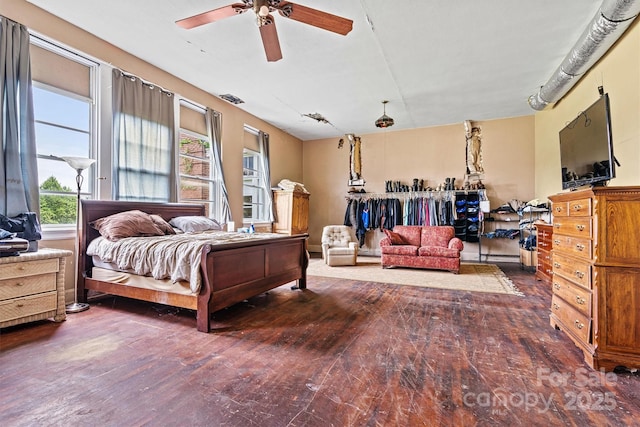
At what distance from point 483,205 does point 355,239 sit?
10.3 feet

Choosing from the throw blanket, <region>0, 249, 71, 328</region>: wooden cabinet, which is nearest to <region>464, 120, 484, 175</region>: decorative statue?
the throw blanket

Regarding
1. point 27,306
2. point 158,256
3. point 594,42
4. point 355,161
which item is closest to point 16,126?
point 27,306

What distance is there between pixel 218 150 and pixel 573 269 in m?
5.16

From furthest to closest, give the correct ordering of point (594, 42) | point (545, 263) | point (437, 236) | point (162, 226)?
point (437, 236)
point (545, 263)
point (162, 226)
point (594, 42)

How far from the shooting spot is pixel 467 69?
14.3 ft

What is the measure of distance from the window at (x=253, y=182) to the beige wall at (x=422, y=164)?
75.7 inches

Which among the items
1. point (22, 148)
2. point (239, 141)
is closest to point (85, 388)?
point (22, 148)

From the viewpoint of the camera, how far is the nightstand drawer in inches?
95.6

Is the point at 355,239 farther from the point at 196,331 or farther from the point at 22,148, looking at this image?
the point at 22,148

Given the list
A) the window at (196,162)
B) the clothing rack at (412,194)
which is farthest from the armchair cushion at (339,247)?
the window at (196,162)

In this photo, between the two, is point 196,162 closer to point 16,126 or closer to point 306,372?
point 16,126

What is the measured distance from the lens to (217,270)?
268 cm

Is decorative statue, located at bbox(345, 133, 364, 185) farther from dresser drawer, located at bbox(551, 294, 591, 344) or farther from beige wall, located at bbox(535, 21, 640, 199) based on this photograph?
dresser drawer, located at bbox(551, 294, 591, 344)

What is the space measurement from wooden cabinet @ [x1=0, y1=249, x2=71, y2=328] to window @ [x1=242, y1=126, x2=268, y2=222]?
3.77 meters
